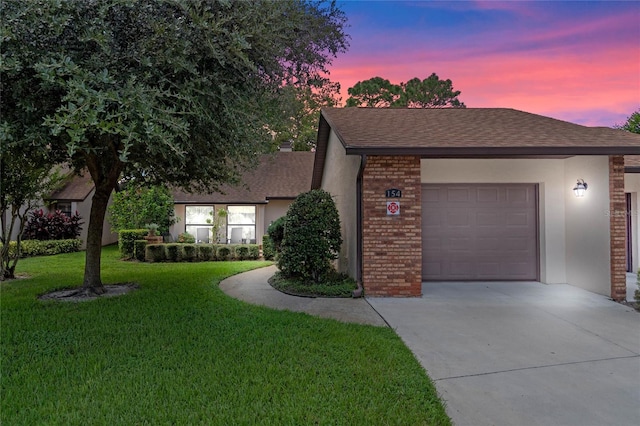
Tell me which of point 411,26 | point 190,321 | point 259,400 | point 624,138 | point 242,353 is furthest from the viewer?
point 411,26

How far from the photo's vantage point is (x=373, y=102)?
27609 millimetres

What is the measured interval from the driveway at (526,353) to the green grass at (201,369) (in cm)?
42

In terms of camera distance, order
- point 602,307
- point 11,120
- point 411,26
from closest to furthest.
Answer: point 11,120
point 602,307
point 411,26

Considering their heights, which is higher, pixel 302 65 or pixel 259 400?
pixel 302 65

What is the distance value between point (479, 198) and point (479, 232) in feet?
2.61

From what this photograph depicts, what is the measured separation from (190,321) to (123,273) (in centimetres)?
602

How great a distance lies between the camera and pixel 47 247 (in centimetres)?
1439

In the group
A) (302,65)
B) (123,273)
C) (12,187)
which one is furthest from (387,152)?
(12,187)

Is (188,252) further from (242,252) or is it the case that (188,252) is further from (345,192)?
(345,192)

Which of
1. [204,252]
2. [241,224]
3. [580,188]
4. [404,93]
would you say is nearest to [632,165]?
[580,188]

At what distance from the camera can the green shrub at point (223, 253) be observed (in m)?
13.6

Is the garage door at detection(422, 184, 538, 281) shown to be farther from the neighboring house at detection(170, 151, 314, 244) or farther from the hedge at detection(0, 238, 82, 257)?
the hedge at detection(0, 238, 82, 257)

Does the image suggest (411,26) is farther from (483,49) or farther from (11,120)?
(11,120)

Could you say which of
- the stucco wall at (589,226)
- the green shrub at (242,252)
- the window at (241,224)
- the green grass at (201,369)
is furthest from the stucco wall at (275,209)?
the stucco wall at (589,226)
